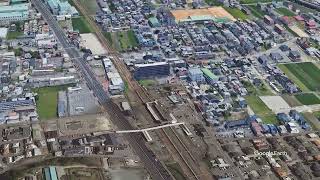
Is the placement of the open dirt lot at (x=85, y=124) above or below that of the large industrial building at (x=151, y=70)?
below

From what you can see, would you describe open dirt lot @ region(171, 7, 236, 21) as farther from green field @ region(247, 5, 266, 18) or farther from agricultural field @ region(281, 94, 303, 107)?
agricultural field @ region(281, 94, 303, 107)

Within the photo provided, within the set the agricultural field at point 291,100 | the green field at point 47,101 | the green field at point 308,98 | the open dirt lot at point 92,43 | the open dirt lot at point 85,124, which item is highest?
the open dirt lot at point 92,43

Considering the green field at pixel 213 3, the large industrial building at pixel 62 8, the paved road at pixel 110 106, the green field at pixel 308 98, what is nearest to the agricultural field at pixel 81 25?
the large industrial building at pixel 62 8

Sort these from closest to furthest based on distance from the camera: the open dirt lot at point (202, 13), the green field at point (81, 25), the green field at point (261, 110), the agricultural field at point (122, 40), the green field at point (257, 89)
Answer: the green field at point (261, 110), the green field at point (257, 89), the agricultural field at point (122, 40), the green field at point (81, 25), the open dirt lot at point (202, 13)

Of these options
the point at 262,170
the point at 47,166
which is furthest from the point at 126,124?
the point at 262,170

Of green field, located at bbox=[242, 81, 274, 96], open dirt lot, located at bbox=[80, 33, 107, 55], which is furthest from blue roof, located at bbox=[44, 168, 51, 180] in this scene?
green field, located at bbox=[242, 81, 274, 96]

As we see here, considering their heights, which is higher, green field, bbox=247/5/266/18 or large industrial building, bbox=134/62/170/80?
large industrial building, bbox=134/62/170/80

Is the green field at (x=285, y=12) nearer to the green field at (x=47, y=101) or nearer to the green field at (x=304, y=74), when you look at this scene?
the green field at (x=304, y=74)
